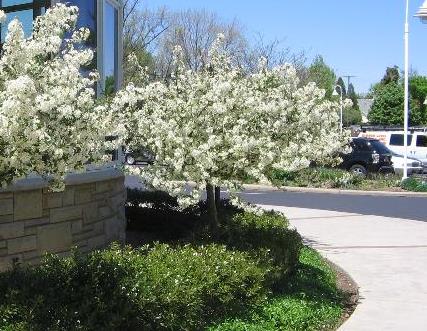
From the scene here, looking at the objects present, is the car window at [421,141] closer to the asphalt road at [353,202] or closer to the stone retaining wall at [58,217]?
the asphalt road at [353,202]

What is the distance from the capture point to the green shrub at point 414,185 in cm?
2226

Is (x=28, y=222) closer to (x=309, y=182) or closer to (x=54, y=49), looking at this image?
(x=54, y=49)

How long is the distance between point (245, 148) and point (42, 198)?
1955mm

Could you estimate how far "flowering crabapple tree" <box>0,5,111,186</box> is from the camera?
359cm

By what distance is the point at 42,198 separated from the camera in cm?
639

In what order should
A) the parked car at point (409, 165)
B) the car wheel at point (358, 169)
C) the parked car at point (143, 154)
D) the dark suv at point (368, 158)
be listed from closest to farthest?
the parked car at point (143, 154) < the dark suv at point (368, 158) < the car wheel at point (358, 169) < the parked car at point (409, 165)

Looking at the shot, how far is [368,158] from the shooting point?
26000 millimetres

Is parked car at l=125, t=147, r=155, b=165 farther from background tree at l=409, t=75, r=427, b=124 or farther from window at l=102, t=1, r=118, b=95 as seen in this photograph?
background tree at l=409, t=75, r=427, b=124

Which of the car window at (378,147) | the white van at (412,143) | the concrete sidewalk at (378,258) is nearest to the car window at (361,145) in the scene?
the car window at (378,147)

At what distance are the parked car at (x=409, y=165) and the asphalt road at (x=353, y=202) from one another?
5.75 m

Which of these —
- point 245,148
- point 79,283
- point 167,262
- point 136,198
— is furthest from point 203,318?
point 136,198

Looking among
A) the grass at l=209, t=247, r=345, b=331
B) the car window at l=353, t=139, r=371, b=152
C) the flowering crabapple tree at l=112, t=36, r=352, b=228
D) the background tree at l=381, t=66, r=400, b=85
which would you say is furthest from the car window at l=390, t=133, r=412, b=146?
the background tree at l=381, t=66, r=400, b=85

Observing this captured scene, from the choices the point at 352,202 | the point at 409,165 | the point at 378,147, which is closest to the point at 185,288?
the point at 352,202

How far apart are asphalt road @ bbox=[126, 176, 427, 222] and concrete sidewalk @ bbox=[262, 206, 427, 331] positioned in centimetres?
118
